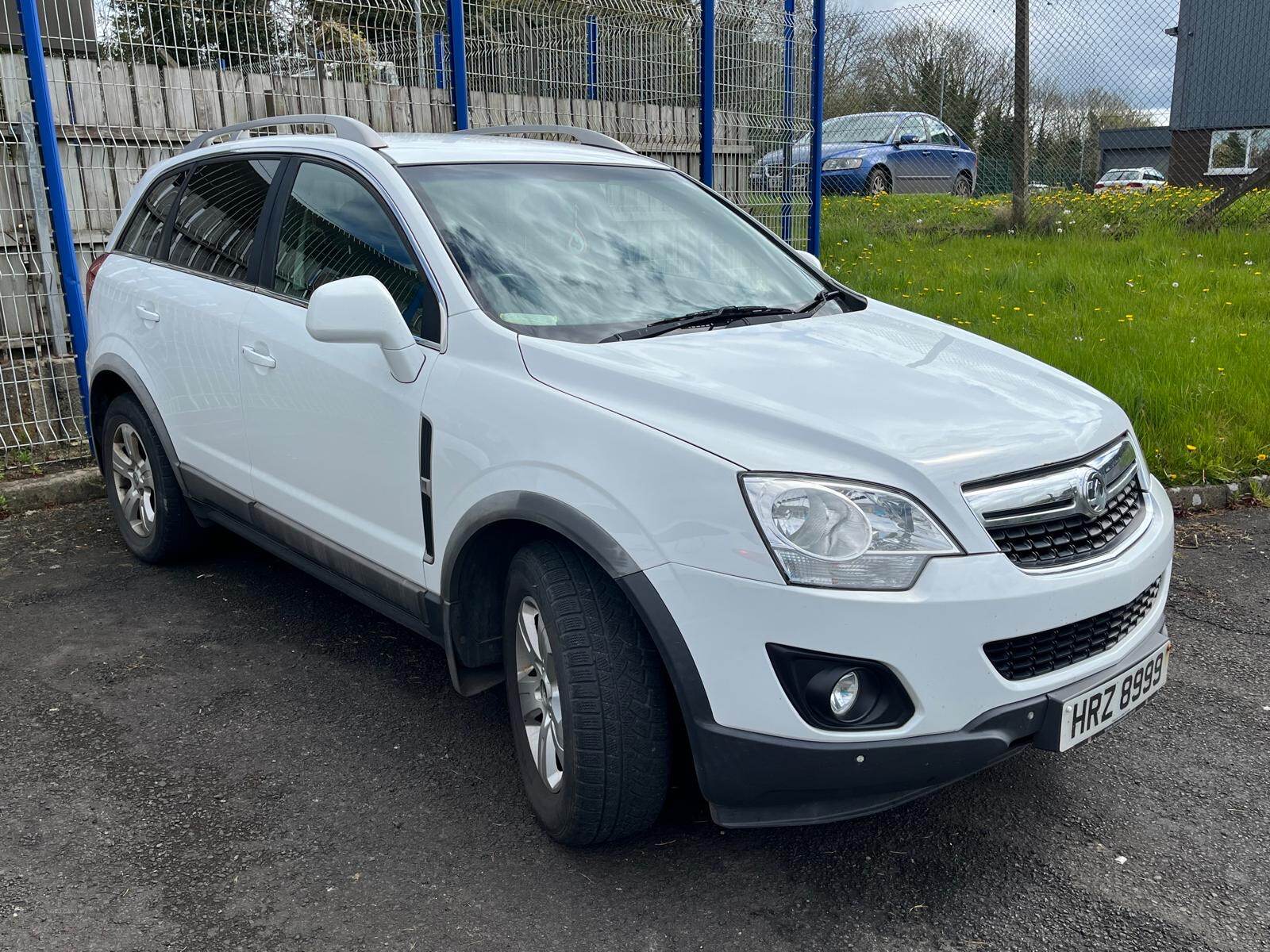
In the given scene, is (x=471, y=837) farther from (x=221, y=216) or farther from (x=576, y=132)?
(x=576, y=132)

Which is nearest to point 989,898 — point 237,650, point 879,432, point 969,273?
point 879,432

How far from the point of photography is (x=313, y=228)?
371 centimetres

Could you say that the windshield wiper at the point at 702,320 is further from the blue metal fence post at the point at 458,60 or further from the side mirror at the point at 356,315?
the blue metal fence post at the point at 458,60

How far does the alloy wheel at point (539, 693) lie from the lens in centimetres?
280

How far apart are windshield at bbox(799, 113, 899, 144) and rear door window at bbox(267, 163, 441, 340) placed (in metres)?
13.0

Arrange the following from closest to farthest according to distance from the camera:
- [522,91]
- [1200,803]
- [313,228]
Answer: [1200,803]
[313,228]
[522,91]

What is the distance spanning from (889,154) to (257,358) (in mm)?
14241

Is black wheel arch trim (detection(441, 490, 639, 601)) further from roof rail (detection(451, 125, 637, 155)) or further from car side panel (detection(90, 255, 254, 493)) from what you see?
roof rail (detection(451, 125, 637, 155))

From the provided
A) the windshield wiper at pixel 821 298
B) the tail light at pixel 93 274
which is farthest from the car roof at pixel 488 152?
the tail light at pixel 93 274

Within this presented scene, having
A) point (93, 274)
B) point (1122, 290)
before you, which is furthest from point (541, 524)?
point (1122, 290)

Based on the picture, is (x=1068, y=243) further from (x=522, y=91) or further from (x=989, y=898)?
(x=989, y=898)

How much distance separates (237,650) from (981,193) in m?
14.6

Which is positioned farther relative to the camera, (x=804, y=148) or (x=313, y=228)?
(x=804, y=148)

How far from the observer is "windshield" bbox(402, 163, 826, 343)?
3141 millimetres
